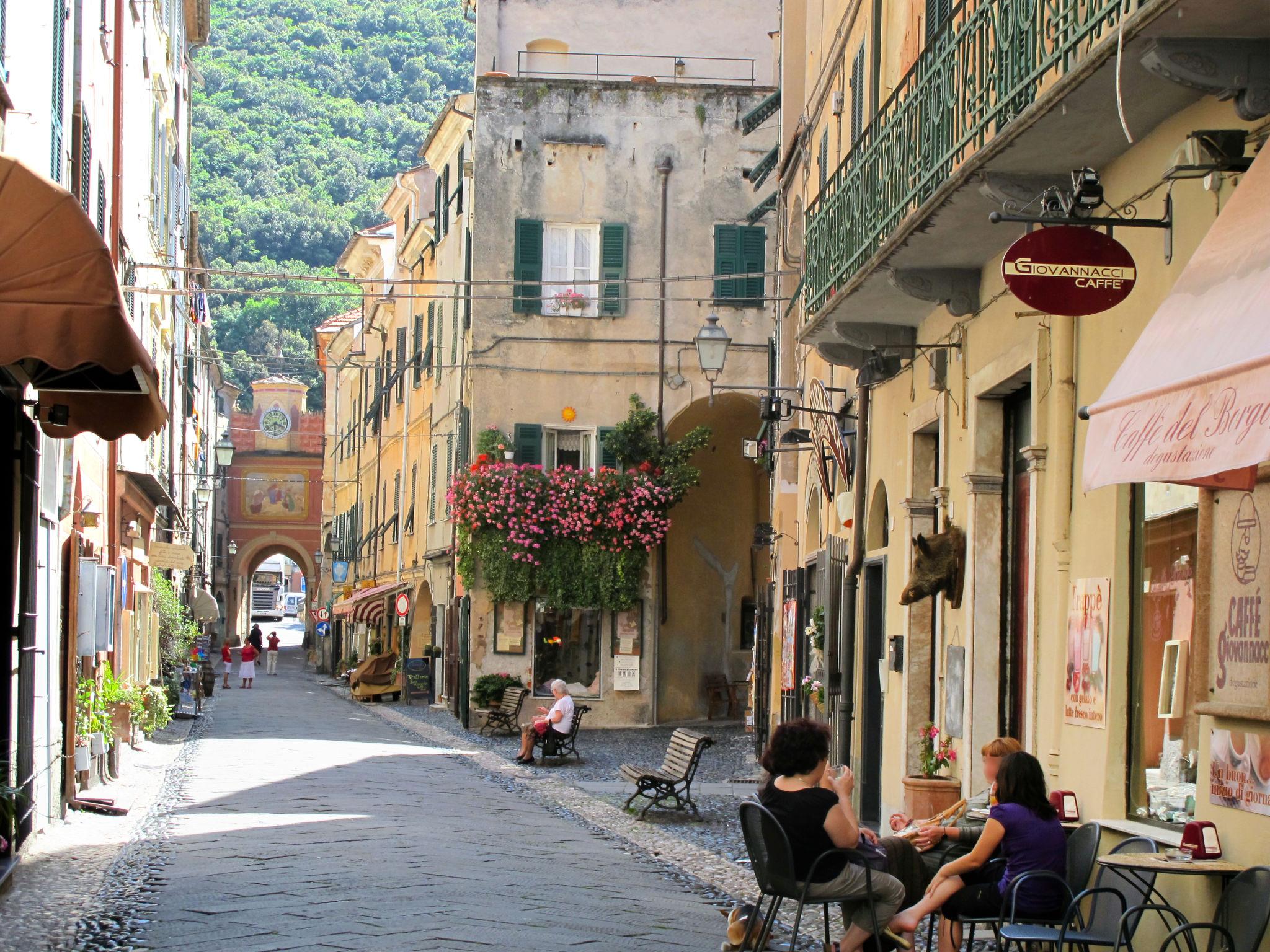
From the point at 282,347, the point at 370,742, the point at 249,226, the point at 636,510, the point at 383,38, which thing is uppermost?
the point at 383,38

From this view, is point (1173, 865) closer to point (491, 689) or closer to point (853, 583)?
point (853, 583)

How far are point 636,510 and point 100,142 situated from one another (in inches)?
491

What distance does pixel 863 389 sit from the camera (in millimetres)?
14523

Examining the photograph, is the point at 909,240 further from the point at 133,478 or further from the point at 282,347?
the point at 282,347

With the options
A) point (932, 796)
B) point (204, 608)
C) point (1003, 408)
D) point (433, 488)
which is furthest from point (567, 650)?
point (1003, 408)

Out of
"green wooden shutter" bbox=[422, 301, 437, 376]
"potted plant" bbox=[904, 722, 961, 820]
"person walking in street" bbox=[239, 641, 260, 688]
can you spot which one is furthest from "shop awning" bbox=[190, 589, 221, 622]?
"potted plant" bbox=[904, 722, 961, 820]

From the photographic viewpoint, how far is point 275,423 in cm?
7538

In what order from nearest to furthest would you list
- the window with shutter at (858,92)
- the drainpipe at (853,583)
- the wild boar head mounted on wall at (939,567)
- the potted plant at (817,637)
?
the wild boar head mounted on wall at (939,567)
the drainpipe at (853,583)
the window with shutter at (858,92)
the potted plant at (817,637)

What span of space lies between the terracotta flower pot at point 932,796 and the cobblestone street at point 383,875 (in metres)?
1.59

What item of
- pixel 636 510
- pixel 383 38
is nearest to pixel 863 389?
pixel 636 510

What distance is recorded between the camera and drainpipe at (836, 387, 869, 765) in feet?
48.1

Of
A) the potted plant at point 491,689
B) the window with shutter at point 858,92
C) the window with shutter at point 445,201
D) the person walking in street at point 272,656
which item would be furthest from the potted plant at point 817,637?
the person walking in street at point 272,656

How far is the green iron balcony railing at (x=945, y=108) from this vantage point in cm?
766

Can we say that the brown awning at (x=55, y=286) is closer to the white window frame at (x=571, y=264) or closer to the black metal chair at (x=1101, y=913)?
the black metal chair at (x=1101, y=913)
